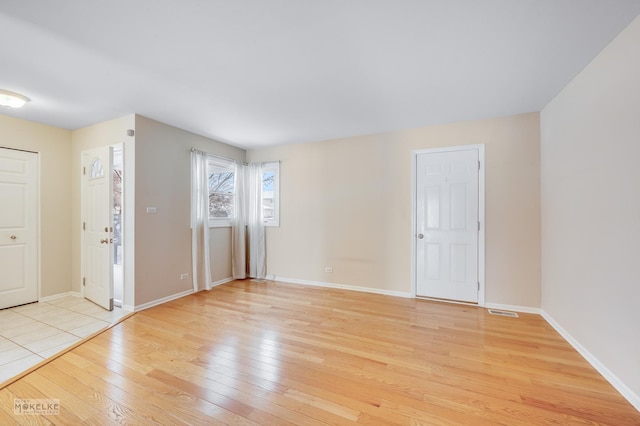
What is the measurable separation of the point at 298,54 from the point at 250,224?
12.2 feet

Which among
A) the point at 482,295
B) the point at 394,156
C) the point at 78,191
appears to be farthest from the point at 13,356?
the point at 482,295

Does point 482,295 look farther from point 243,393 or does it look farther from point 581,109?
point 243,393

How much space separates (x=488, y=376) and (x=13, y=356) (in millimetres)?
4155

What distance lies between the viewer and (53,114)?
11.6 feet

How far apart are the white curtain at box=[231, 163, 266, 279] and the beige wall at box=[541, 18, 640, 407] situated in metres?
4.49

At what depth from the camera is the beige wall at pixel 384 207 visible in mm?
3490

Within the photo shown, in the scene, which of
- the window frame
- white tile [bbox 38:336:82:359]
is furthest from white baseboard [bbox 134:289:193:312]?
the window frame

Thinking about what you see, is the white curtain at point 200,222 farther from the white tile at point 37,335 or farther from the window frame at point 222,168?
the white tile at point 37,335

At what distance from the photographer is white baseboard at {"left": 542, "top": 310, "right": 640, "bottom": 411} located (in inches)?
70.5

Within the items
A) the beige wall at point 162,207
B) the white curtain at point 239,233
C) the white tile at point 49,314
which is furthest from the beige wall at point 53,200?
the white curtain at point 239,233

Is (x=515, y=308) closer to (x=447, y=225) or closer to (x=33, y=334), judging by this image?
(x=447, y=225)

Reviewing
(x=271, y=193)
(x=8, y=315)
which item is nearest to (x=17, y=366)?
(x=8, y=315)

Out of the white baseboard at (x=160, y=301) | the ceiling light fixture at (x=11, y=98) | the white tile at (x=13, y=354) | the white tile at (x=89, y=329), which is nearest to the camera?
the white tile at (x=13, y=354)

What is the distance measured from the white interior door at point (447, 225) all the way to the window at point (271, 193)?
2.62m
